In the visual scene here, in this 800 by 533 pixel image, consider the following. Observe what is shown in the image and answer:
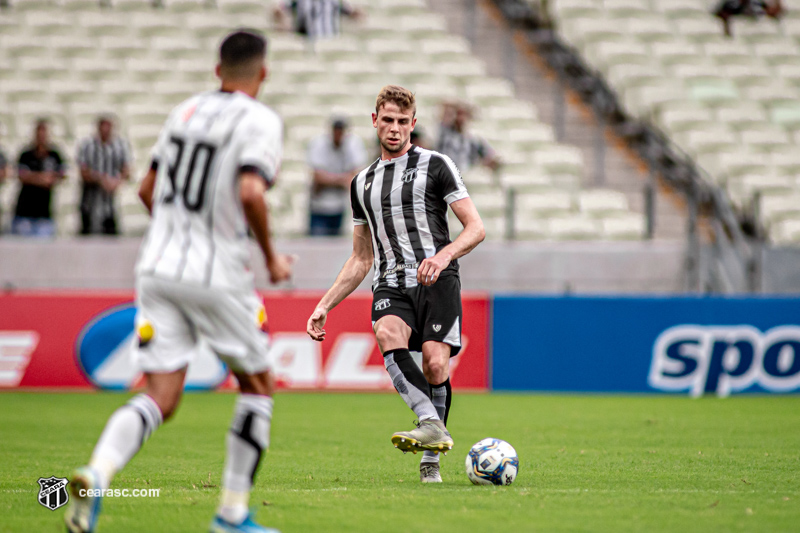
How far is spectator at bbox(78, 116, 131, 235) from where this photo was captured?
13141mm

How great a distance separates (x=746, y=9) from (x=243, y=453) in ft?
57.2

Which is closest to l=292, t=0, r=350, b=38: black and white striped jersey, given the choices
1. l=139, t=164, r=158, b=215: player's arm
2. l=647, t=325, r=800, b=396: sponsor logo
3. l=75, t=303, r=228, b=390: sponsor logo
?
l=75, t=303, r=228, b=390: sponsor logo

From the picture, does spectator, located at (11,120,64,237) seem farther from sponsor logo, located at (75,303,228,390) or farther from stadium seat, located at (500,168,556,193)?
stadium seat, located at (500,168,556,193)

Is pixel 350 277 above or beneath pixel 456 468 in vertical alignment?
above

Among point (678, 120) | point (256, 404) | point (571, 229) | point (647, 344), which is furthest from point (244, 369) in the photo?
point (678, 120)

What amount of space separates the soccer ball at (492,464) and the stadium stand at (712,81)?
9.99m

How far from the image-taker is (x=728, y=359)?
12461 mm

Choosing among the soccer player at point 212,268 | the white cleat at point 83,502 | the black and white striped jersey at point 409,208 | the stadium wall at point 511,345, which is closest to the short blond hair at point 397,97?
the black and white striped jersey at point 409,208

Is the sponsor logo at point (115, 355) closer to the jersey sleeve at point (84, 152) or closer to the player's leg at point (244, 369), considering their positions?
the jersey sleeve at point (84, 152)

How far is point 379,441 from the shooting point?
8164 millimetres

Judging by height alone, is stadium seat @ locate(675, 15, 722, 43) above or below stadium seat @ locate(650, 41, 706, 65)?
above

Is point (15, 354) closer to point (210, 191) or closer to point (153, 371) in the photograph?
point (153, 371)

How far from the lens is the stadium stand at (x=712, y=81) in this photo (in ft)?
53.2

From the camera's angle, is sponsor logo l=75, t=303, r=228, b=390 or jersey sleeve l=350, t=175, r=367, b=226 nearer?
jersey sleeve l=350, t=175, r=367, b=226
